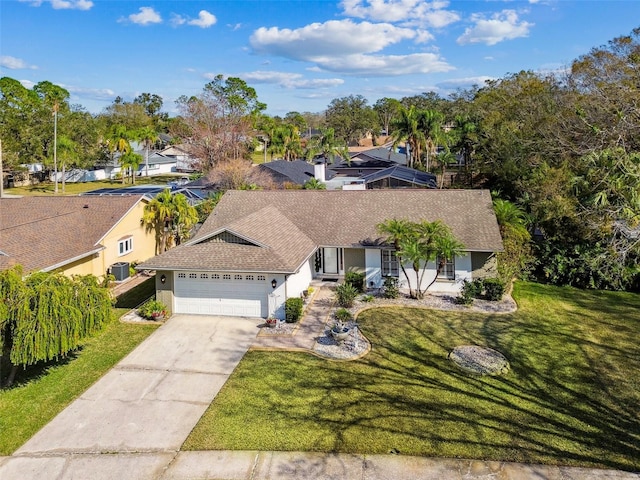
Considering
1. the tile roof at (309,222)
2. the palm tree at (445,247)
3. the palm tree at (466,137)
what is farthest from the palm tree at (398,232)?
the palm tree at (466,137)

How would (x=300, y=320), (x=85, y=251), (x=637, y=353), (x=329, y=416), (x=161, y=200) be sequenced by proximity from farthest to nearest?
(x=161, y=200)
(x=85, y=251)
(x=300, y=320)
(x=637, y=353)
(x=329, y=416)

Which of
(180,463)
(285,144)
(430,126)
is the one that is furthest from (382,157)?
(180,463)

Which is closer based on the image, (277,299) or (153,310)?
(277,299)

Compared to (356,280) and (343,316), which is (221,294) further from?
(356,280)

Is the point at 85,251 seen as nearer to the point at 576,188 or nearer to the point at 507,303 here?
the point at 507,303

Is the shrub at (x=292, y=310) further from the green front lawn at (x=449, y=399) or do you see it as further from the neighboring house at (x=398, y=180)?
the neighboring house at (x=398, y=180)

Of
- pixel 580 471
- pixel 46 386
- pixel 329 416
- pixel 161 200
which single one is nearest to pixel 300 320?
pixel 329 416

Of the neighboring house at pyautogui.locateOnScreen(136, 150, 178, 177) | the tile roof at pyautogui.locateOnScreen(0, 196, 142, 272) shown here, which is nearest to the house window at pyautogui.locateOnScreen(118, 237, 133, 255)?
the tile roof at pyautogui.locateOnScreen(0, 196, 142, 272)
